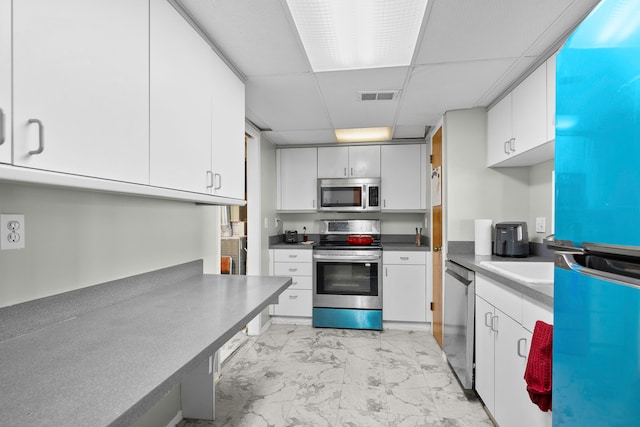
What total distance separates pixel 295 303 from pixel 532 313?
2.56 metres

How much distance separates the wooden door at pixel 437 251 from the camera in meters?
2.99

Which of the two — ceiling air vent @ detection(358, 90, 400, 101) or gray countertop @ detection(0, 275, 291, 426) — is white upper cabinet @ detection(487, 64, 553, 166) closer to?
ceiling air vent @ detection(358, 90, 400, 101)

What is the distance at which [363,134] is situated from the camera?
358cm

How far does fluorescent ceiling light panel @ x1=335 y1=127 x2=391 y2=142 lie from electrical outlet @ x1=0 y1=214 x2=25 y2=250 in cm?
277

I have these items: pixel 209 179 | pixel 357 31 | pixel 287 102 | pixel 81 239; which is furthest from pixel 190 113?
pixel 287 102

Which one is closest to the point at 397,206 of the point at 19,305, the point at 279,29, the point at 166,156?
the point at 279,29

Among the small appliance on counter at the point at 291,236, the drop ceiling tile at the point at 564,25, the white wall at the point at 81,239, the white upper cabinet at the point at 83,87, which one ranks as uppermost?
the drop ceiling tile at the point at 564,25

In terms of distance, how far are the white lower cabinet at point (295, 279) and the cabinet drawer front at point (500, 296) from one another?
1921 millimetres

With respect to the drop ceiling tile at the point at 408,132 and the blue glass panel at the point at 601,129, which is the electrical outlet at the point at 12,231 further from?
the drop ceiling tile at the point at 408,132

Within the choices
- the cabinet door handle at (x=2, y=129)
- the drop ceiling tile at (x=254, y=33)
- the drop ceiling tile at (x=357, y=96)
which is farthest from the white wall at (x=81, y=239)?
the drop ceiling tile at (x=357, y=96)

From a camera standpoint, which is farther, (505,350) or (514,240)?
(514,240)

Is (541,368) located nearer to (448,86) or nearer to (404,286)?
(448,86)

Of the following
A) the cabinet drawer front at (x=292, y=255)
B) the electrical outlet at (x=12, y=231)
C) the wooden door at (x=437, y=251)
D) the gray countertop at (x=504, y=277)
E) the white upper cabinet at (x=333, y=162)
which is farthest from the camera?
the white upper cabinet at (x=333, y=162)

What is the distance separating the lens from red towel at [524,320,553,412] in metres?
1.18
